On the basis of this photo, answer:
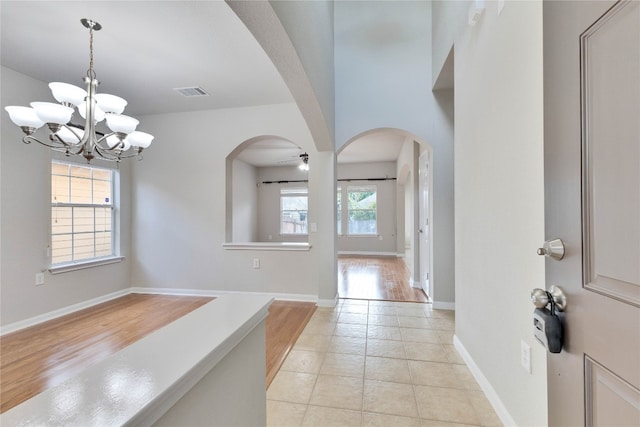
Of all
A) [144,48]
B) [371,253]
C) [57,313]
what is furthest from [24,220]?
[371,253]

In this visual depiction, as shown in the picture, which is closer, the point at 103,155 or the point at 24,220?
the point at 103,155

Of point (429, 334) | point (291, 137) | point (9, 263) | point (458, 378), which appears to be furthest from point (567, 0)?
point (9, 263)

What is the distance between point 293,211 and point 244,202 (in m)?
1.52

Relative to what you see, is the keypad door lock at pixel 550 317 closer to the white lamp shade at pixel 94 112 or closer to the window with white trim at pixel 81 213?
the white lamp shade at pixel 94 112

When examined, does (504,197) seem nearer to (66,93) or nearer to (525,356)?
(525,356)

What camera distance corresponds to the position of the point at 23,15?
215 centimetres

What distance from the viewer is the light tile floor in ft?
5.29

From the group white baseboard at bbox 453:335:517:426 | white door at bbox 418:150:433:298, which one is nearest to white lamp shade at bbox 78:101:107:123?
white baseboard at bbox 453:335:517:426

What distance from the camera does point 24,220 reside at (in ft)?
10.0

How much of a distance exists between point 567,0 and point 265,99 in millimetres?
3490

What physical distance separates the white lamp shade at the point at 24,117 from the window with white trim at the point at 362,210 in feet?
22.2

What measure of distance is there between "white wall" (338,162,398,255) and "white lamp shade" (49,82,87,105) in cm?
649

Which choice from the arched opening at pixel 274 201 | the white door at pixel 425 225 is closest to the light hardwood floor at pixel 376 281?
the white door at pixel 425 225

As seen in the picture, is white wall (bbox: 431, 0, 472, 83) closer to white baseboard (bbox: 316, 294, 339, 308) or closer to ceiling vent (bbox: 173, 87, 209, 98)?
ceiling vent (bbox: 173, 87, 209, 98)
